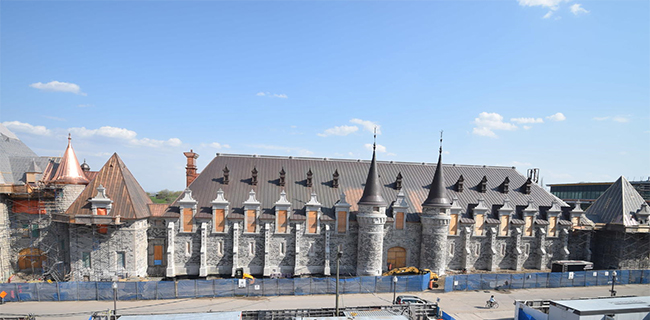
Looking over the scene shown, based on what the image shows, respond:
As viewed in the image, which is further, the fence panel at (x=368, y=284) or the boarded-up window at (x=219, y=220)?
the boarded-up window at (x=219, y=220)

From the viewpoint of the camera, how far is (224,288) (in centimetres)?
2623

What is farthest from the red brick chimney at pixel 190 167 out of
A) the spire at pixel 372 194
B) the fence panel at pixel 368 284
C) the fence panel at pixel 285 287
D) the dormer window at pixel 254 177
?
the fence panel at pixel 368 284

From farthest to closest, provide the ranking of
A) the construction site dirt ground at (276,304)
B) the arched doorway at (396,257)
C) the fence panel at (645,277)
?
the arched doorway at (396,257) → the fence panel at (645,277) → the construction site dirt ground at (276,304)

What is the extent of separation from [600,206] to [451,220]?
21113mm

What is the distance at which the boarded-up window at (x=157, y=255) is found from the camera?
3120 centimetres

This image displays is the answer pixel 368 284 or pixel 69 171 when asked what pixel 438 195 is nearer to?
pixel 368 284

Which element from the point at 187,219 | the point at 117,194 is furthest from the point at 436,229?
the point at 117,194

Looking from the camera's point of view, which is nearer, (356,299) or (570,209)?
(356,299)

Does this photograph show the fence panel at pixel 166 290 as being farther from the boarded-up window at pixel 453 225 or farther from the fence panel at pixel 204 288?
the boarded-up window at pixel 453 225

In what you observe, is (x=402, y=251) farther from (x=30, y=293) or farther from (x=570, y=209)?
(x=30, y=293)

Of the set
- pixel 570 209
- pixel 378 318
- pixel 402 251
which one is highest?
pixel 570 209

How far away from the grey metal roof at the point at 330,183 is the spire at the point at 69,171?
1099 cm

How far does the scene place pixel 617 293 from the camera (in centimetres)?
2950

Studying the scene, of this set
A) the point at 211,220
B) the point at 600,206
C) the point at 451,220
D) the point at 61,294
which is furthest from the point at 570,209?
the point at 61,294
